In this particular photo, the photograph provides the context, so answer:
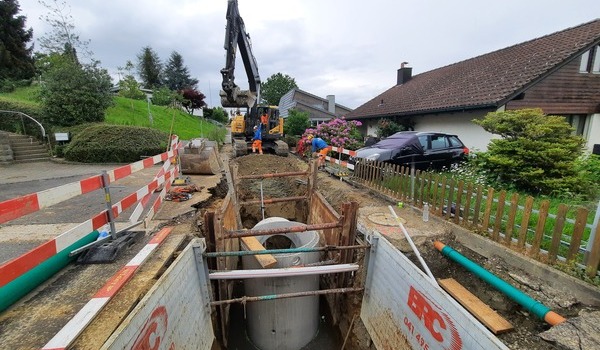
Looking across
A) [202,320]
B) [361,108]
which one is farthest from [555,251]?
[361,108]

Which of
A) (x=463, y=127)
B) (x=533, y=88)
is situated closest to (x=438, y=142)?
(x=463, y=127)

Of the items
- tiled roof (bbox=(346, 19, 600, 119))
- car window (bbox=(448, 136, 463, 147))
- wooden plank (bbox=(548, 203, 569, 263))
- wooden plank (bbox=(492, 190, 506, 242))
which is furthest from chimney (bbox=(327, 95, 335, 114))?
wooden plank (bbox=(548, 203, 569, 263))

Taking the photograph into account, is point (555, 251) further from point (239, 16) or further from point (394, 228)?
point (239, 16)

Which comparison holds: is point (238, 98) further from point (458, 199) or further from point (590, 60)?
point (590, 60)

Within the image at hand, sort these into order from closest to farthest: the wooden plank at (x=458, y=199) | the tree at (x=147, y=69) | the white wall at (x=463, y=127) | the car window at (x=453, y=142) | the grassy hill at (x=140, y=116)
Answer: the wooden plank at (x=458, y=199) → the car window at (x=453, y=142) → the white wall at (x=463, y=127) → the grassy hill at (x=140, y=116) → the tree at (x=147, y=69)

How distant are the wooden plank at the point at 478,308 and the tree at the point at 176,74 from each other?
6787 cm

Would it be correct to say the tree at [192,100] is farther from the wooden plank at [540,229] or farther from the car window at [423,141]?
the wooden plank at [540,229]

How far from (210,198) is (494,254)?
5.21m

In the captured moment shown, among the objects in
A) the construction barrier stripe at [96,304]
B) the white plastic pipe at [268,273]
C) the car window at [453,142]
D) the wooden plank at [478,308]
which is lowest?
the wooden plank at [478,308]

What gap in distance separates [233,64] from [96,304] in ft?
30.1

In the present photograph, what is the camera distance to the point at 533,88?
10.7 metres

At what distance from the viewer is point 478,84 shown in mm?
12344

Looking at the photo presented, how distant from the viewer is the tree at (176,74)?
62.6 metres

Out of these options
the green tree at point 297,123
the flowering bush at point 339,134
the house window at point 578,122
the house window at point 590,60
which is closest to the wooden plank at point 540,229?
the flowering bush at point 339,134
